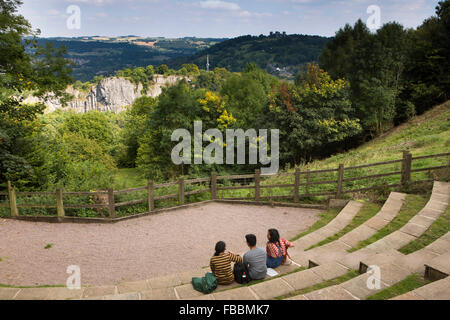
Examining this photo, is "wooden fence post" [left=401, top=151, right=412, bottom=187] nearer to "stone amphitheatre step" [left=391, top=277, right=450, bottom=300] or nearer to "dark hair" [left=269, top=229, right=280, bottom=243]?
"dark hair" [left=269, top=229, right=280, bottom=243]

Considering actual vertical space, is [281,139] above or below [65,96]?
below

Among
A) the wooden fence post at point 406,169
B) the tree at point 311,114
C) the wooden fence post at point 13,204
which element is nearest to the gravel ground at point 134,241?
the wooden fence post at point 13,204

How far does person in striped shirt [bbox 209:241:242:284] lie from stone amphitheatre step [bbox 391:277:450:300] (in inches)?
110

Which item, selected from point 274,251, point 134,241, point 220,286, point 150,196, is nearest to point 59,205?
point 150,196

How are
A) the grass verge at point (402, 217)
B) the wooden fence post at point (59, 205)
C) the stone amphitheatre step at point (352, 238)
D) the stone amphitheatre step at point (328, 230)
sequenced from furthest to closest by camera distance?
the wooden fence post at point (59, 205)
the stone amphitheatre step at point (328, 230)
the grass verge at point (402, 217)
the stone amphitheatre step at point (352, 238)

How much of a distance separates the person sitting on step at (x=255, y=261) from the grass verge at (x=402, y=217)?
246 cm

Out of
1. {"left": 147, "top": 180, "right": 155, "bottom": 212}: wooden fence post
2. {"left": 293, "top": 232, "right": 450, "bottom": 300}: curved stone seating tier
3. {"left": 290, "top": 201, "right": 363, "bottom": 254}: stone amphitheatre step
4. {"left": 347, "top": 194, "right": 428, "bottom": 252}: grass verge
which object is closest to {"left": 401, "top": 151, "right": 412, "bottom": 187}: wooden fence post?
{"left": 347, "top": 194, "right": 428, "bottom": 252}: grass verge

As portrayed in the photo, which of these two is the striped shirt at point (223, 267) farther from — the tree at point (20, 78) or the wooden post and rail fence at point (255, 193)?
the tree at point (20, 78)

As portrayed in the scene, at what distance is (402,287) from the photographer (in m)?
4.92

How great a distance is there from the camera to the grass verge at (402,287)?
469 cm

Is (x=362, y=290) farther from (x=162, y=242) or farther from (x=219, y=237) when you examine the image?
(x=162, y=242)
